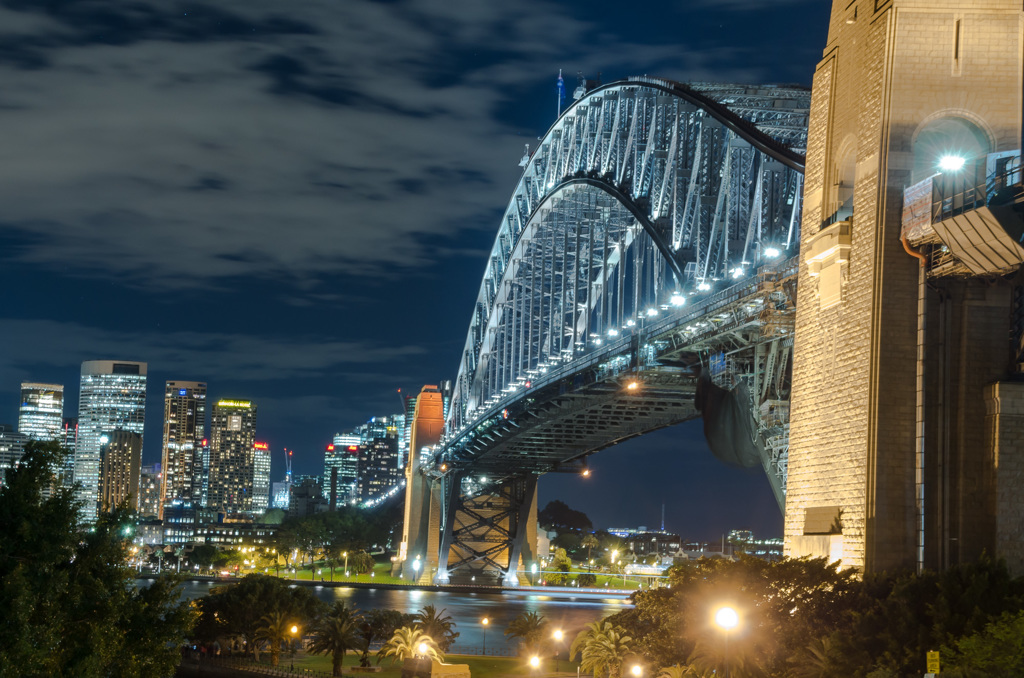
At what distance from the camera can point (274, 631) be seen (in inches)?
2325

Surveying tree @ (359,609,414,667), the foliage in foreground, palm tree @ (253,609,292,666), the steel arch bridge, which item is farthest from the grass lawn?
the foliage in foreground

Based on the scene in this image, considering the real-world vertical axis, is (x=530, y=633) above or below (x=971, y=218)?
below

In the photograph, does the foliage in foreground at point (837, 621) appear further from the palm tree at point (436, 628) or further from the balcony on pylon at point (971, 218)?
the palm tree at point (436, 628)

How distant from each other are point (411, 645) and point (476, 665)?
5.45m

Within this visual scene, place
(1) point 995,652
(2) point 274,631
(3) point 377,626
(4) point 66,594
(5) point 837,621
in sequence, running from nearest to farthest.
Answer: (1) point 995,652, (4) point 66,594, (5) point 837,621, (2) point 274,631, (3) point 377,626

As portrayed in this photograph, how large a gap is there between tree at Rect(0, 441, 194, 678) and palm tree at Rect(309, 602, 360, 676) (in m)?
27.3

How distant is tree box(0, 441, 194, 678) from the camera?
21.2 metres

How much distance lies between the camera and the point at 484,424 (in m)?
89.4

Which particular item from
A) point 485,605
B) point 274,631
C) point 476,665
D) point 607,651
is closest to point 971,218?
point 607,651

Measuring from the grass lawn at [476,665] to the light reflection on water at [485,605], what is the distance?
291 inches

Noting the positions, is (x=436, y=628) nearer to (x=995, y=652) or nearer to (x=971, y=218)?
(x=995, y=652)

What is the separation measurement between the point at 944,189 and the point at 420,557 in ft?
339

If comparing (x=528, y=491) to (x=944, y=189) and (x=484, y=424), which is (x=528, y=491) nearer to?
(x=484, y=424)

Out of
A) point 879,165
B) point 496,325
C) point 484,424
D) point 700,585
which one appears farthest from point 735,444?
point 496,325
